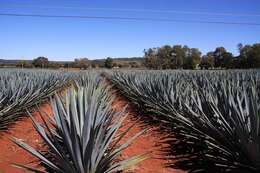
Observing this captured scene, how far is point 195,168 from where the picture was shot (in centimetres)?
459

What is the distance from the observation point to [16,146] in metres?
6.09

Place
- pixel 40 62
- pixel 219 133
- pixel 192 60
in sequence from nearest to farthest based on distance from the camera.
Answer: pixel 219 133 → pixel 192 60 → pixel 40 62

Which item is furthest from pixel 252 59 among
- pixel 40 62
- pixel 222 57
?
pixel 40 62

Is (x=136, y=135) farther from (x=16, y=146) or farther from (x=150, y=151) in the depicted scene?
(x=16, y=146)

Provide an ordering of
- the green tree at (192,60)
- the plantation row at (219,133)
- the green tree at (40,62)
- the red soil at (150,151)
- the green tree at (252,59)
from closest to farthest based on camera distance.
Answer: the plantation row at (219,133) → the red soil at (150,151) → the green tree at (252,59) → the green tree at (192,60) → the green tree at (40,62)

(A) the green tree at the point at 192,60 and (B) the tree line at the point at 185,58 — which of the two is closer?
(B) the tree line at the point at 185,58

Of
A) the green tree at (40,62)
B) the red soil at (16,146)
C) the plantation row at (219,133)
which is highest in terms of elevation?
the green tree at (40,62)

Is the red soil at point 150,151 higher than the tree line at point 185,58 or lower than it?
lower

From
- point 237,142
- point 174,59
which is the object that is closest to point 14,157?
point 237,142

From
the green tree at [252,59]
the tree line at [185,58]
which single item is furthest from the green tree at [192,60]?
the green tree at [252,59]

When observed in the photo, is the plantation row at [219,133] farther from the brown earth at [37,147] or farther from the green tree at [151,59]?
the green tree at [151,59]

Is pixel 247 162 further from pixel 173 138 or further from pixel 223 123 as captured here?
pixel 173 138

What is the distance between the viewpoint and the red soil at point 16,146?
16.1ft

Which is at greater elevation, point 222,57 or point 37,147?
point 222,57
